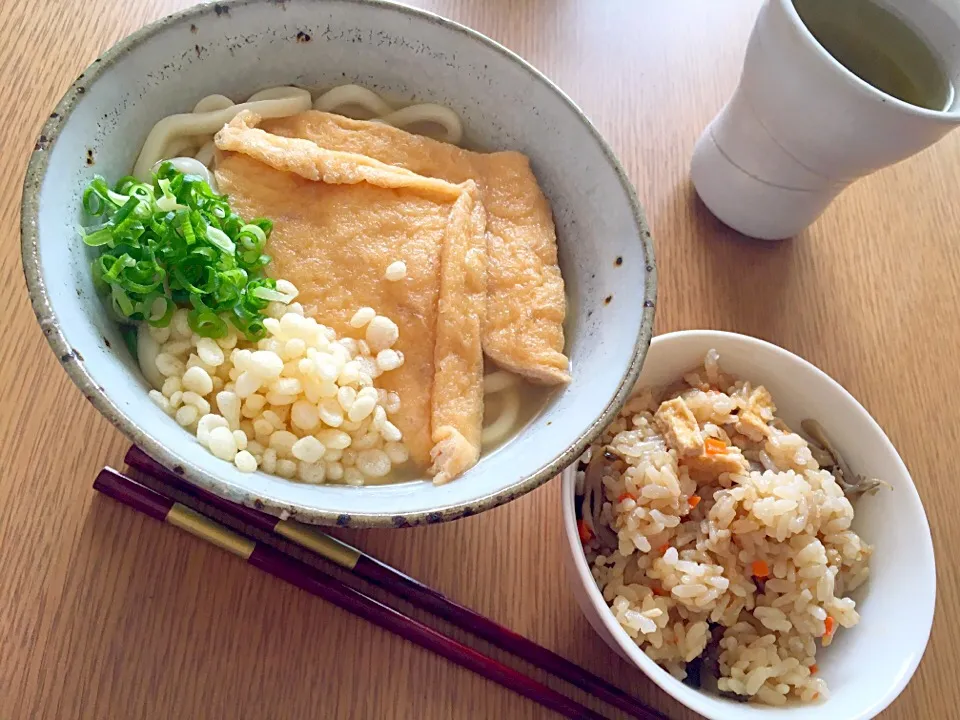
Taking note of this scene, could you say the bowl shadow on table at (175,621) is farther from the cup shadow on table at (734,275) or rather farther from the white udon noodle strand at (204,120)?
the cup shadow on table at (734,275)

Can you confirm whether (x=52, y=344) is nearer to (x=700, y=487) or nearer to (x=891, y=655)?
(x=700, y=487)

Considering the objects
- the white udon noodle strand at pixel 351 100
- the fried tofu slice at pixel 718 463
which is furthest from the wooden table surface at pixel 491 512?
the white udon noodle strand at pixel 351 100

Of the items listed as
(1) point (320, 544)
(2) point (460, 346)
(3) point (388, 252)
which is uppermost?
(3) point (388, 252)

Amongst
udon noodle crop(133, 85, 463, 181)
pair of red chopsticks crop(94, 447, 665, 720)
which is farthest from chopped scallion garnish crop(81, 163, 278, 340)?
pair of red chopsticks crop(94, 447, 665, 720)

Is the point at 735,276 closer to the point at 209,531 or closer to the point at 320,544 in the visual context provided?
the point at 320,544

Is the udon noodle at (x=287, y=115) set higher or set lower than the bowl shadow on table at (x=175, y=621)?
higher

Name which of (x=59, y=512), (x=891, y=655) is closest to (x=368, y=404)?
(x=59, y=512)

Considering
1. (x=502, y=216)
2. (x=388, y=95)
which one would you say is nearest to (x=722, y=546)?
(x=502, y=216)
